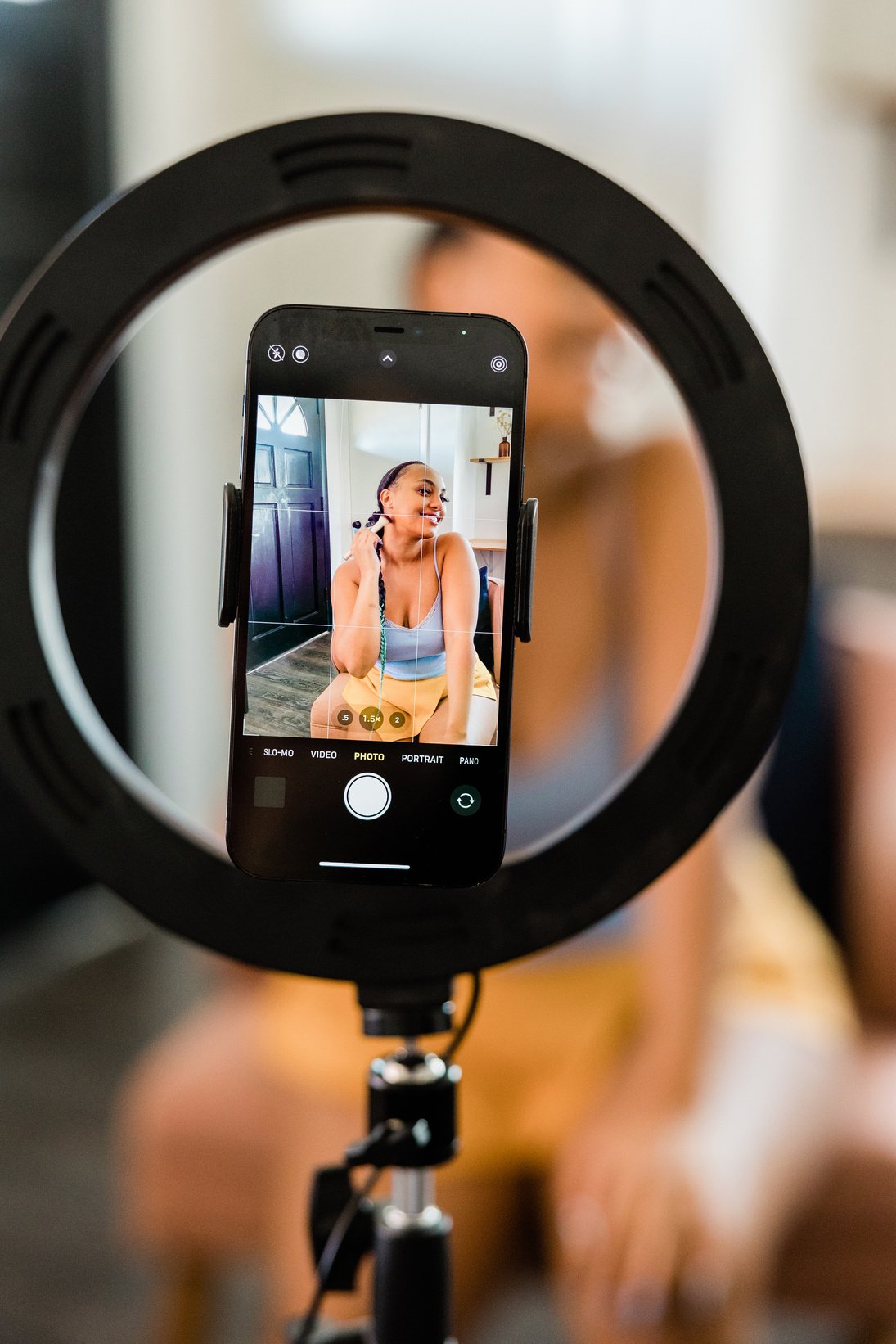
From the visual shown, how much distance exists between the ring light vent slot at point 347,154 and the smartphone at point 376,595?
1.5 inches

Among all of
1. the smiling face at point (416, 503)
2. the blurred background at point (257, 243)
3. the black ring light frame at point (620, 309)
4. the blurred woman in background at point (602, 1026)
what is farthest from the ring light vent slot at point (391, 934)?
the blurred background at point (257, 243)

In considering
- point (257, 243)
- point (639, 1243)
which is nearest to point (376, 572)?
point (639, 1243)

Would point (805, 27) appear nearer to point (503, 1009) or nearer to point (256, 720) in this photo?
point (503, 1009)

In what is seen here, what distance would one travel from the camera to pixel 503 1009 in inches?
36.0

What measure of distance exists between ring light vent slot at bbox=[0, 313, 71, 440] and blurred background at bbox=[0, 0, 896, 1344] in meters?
1.45

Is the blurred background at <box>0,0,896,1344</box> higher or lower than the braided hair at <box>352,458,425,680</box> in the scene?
higher

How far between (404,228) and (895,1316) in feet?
5.38

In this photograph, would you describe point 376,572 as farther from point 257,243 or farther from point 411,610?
point 257,243

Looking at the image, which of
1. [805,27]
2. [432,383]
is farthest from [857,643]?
[805,27]

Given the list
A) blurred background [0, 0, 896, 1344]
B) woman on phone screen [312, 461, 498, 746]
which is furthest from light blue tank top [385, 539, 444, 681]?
blurred background [0, 0, 896, 1344]

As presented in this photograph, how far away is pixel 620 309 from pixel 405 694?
119 mm

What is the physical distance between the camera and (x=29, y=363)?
1.03ft

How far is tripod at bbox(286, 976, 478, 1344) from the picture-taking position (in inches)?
13.1

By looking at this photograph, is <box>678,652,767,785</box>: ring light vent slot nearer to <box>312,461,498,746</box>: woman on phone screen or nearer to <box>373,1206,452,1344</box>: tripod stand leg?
→ <box>312,461,498,746</box>: woman on phone screen
